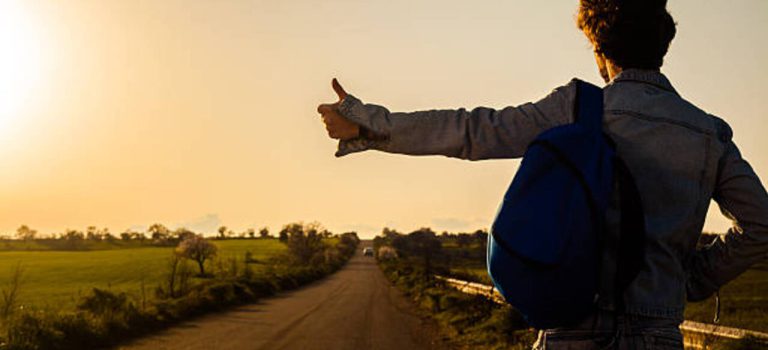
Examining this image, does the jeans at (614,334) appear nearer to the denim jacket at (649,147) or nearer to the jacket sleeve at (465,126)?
the denim jacket at (649,147)

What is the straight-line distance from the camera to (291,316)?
22.0 metres

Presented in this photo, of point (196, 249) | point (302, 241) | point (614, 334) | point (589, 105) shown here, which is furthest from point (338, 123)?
point (302, 241)

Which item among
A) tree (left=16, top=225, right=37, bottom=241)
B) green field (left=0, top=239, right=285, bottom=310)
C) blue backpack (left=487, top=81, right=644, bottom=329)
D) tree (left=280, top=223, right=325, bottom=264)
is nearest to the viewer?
blue backpack (left=487, top=81, right=644, bottom=329)

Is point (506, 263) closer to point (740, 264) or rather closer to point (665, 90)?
point (665, 90)

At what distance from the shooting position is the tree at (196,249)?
7294cm

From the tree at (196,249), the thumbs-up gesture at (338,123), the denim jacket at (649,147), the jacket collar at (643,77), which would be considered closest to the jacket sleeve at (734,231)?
the denim jacket at (649,147)

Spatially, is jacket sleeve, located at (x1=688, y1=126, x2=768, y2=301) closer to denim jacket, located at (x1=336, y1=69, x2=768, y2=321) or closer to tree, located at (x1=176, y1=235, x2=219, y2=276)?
denim jacket, located at (x1=336, y1=69, x2=768, y2=321)

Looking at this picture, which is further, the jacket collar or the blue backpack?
the jacket collar

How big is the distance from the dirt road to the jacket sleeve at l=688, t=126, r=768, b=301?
40.8 feet

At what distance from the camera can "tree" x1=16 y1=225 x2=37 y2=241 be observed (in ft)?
413

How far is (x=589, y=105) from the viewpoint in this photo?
221cm

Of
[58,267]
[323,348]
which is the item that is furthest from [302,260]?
[323,348]

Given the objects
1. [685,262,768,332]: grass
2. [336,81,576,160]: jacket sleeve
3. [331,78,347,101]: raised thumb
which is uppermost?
[331,78,347,101]: raised thumb

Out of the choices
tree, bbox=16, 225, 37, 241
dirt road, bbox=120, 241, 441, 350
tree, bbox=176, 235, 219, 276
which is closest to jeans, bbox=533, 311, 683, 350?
dirt road, bbox=120, 241, 441, 350
